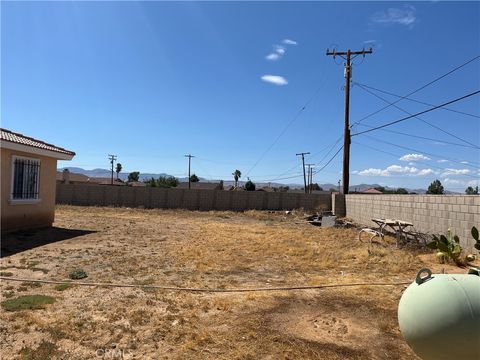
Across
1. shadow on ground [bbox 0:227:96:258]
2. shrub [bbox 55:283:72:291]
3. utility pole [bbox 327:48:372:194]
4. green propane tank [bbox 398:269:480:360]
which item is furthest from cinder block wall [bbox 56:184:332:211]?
green propane tank [bbox 398:269:480:360]

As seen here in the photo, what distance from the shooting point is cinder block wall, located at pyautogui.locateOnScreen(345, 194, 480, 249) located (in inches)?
406

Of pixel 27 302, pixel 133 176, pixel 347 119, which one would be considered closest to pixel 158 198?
pixel 347 119

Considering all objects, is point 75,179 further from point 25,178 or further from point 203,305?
point 203,305

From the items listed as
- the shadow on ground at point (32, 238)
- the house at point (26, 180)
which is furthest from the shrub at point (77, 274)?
the house at point (26, 180)

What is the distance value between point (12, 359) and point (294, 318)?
321cm

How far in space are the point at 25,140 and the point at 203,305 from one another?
10246mm

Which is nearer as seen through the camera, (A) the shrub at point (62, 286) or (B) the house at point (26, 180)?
(A) the shrub at point (62, 286)

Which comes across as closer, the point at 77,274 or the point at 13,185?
the point at 77,274

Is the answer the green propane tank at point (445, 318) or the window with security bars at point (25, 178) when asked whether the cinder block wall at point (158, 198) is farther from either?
the green propane tank at point (445, 318)

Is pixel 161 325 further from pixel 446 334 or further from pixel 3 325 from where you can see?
pixel 446 334

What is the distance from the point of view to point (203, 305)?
5.79m

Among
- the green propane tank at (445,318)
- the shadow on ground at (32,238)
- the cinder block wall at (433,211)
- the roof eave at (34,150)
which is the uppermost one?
the roof eave at (34,150)

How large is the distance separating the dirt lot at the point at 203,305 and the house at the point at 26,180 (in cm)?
137

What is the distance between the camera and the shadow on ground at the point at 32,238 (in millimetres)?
9830
